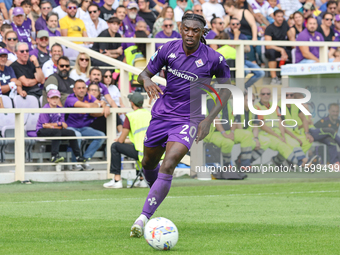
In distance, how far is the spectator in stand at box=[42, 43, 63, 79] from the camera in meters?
14.0

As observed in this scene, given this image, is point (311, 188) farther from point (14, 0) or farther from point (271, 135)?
point (14, 0)

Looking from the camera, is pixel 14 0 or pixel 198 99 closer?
pixel 198 99

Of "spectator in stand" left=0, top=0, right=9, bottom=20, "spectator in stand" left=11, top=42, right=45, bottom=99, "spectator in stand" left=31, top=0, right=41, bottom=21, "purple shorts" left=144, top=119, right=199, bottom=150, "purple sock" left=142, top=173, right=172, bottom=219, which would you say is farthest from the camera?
"spectator in stand" left=31, top=0, right=41, bottom=21

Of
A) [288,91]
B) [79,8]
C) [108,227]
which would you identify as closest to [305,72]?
[288,91]

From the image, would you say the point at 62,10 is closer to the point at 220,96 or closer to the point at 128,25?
the point at 128,25

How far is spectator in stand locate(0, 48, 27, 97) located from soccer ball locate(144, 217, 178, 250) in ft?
28.0

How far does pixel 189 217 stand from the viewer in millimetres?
7570

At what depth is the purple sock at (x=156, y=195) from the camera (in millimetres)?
6032

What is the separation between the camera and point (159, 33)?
15859mm

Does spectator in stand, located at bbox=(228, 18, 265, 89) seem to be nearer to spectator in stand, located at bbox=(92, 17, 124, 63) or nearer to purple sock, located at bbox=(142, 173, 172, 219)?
spectator in stand, located at bbox=(92, 17, 124, 63)

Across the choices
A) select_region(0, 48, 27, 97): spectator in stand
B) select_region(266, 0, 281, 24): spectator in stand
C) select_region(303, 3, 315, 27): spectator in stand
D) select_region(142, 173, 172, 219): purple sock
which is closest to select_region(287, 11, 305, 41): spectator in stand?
select_region(303, 3, 315, 27): spectator in stand

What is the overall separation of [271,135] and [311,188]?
1913 millimetres

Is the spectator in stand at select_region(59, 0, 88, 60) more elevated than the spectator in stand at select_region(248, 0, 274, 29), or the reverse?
the spectator in stand at select_region(248, 0, 274, 29)

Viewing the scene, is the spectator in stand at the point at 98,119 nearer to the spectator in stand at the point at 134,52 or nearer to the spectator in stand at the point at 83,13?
the spectator in stand at the point at 134,52
